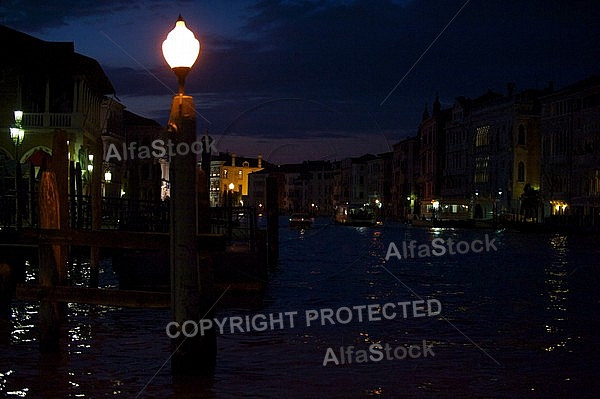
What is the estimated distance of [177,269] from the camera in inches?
346

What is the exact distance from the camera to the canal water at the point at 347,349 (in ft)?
31.1

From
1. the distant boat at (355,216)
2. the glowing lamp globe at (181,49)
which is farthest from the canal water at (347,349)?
the distant boat at (355,216)

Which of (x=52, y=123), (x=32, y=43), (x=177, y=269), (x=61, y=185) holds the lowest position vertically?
(x=177, y=269)

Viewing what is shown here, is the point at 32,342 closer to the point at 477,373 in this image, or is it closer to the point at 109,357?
the point at 109,357

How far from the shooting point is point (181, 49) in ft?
29.1

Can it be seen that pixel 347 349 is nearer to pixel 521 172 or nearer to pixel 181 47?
pixel 181 47

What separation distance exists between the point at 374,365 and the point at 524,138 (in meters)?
74.2

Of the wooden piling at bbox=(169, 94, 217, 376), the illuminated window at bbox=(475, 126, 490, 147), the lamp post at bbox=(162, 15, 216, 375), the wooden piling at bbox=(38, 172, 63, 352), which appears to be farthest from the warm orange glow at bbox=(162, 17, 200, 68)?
the illuminated window at bbox=(475, 126, 490, 147)

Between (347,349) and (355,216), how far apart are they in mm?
84517

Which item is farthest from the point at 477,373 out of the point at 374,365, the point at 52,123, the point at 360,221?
the point at 360,221

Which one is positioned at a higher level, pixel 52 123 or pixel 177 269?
pixel 52 123

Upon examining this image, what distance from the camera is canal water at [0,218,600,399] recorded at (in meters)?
9.48

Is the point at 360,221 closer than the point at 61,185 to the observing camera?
No

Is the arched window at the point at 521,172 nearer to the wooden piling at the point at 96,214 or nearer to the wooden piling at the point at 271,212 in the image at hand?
the wooden piling at the point at 271,212
